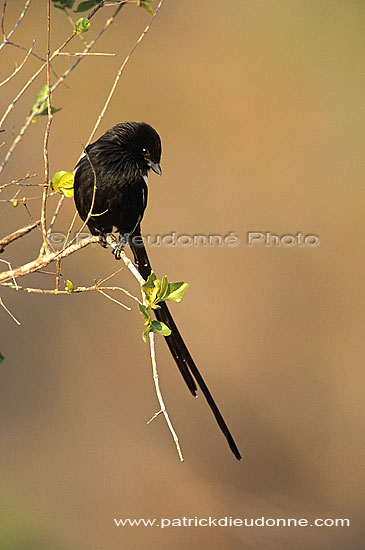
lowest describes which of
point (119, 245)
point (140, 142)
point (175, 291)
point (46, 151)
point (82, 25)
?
point (119, 245)

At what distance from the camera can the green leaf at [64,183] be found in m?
1.47

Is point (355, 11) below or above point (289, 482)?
above

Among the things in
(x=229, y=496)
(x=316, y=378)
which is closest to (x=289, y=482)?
(x=229, y=496)

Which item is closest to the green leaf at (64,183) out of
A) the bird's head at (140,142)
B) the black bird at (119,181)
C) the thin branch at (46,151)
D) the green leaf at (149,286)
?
the thin branch at (46,151)

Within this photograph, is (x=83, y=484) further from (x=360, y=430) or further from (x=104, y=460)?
(x=360, y=430)

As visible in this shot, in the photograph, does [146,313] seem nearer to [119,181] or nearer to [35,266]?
[35,266]

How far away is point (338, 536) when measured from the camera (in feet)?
12.9

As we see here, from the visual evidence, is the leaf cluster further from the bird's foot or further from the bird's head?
the bird's head

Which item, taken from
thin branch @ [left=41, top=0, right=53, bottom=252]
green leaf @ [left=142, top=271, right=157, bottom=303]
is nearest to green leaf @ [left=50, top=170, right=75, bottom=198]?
thin branch @ [left=41, top=0, right=53, bottom=252]

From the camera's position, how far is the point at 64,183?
149 centimetres

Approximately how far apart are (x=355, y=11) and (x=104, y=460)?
3.72 m

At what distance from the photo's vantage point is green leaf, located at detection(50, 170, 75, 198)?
1472 mm

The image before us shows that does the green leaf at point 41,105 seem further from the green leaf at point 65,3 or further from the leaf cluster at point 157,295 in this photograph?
the leaf cluster at point 157,295

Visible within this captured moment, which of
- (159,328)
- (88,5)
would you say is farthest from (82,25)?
(159,328)
